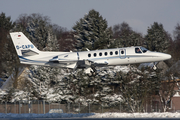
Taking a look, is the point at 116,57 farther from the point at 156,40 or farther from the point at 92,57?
the point at 156,40

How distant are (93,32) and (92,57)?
2634 cm

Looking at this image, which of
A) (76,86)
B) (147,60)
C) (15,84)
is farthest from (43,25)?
(147,60)

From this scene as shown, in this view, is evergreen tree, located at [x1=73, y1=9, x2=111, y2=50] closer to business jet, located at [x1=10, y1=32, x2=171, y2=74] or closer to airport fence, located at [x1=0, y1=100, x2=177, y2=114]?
business jet, located at [x1=10, y1=32, x2=171, y2=74]

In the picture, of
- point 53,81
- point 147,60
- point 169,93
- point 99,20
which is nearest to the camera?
point 147,60

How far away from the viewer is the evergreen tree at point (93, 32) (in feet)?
190

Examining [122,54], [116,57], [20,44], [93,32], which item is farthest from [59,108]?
[93,32]

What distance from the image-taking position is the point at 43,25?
78.1 metres

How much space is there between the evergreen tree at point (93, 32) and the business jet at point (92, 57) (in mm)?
20538

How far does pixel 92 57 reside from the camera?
3416 centimetres

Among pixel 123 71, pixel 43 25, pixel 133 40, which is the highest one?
pixel 43 25

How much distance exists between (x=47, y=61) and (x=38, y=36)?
40.2m

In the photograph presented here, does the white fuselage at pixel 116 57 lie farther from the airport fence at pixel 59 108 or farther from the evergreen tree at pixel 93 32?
the evergreen tree at pixel 93 32

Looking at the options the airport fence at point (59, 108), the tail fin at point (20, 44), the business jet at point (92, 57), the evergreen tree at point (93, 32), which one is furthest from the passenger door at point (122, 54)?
the evergreen tree at point (93, 32)

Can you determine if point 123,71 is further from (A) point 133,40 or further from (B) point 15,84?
(A) point 133,40
